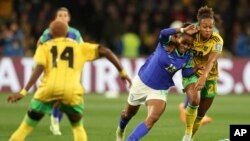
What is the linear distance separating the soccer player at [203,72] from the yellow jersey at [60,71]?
7.05 ft

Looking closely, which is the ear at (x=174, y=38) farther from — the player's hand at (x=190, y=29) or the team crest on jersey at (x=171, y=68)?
the team crest on jersey at (x=171, y=68)

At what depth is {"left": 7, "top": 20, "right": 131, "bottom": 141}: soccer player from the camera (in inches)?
366

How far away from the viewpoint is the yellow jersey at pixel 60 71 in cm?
929

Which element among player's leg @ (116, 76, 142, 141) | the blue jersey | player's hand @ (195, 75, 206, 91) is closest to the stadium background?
player's leg @ (116, 76, 142, 141)

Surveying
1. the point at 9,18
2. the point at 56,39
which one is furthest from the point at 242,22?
the point at 56,39

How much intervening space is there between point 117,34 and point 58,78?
1584cm

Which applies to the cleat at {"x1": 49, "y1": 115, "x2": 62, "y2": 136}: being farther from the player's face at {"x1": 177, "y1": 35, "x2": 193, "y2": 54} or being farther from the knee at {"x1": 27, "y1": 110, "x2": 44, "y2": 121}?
the knee at {"x1": 27, "y1": 110, "x2": 44, "y2": 121}

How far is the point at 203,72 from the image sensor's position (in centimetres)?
1088

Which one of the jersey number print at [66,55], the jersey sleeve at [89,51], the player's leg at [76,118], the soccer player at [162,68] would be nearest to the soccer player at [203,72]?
the soccer player at [162,68]

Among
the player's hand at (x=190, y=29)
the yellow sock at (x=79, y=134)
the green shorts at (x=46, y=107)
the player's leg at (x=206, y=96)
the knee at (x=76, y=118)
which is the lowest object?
the yellow sock at (x=79, y=134)

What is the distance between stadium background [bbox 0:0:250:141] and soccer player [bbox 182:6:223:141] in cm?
689

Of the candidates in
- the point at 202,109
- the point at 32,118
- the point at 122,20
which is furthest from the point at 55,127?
the point at 122,20

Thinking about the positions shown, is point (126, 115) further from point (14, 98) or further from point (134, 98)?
point (14, 98)

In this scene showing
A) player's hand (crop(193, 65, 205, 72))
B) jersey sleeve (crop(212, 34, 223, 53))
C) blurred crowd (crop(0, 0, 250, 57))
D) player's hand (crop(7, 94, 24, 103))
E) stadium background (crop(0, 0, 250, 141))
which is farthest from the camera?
blurred crowd (crop(0, 0, 250, 57))
